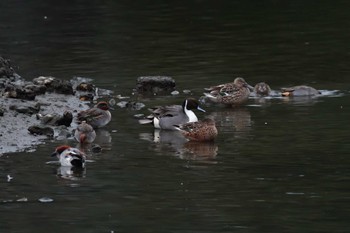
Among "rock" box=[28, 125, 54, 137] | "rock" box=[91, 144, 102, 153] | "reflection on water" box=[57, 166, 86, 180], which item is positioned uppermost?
"rock" box=[28, 125, 54, 137]

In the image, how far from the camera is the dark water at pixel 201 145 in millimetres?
12633

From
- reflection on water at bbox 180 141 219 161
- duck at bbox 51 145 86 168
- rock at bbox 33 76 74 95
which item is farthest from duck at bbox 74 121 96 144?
rock at bbox 33 76 74 95

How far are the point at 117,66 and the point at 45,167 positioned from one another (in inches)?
422

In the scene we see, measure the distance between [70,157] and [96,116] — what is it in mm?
3587

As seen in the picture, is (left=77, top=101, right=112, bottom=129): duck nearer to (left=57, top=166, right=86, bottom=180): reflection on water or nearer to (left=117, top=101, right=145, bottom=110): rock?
(left=117, top=101, right=145, bottom=110): rock

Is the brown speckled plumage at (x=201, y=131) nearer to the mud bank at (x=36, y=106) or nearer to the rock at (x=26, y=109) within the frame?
the mud bank at (x=36, y=106)

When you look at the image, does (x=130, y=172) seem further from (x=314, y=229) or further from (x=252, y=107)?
(x=252, y=107)

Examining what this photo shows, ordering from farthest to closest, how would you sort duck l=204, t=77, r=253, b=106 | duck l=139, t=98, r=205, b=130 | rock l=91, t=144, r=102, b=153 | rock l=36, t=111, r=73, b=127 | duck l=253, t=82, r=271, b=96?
duck l=253, t=82, r=271, b=96
duck l=204, t=77, r=253, b=106
duck l=139, t=98, r=205, b=130
rock l=36, t=111, r=73, b=127
rock l=91, t=144, r=102, b=153

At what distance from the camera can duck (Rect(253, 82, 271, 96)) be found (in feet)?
71.2

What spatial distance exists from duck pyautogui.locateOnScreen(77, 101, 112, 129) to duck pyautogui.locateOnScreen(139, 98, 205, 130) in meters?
0.57

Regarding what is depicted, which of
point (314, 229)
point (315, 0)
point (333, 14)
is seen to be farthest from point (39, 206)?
point (315, 0)

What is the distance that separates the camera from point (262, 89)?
21719 mm

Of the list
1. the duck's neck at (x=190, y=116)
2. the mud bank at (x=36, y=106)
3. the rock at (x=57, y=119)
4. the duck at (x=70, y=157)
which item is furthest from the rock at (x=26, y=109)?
the duck at (x=70, y=157)

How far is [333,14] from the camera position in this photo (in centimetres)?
3497
